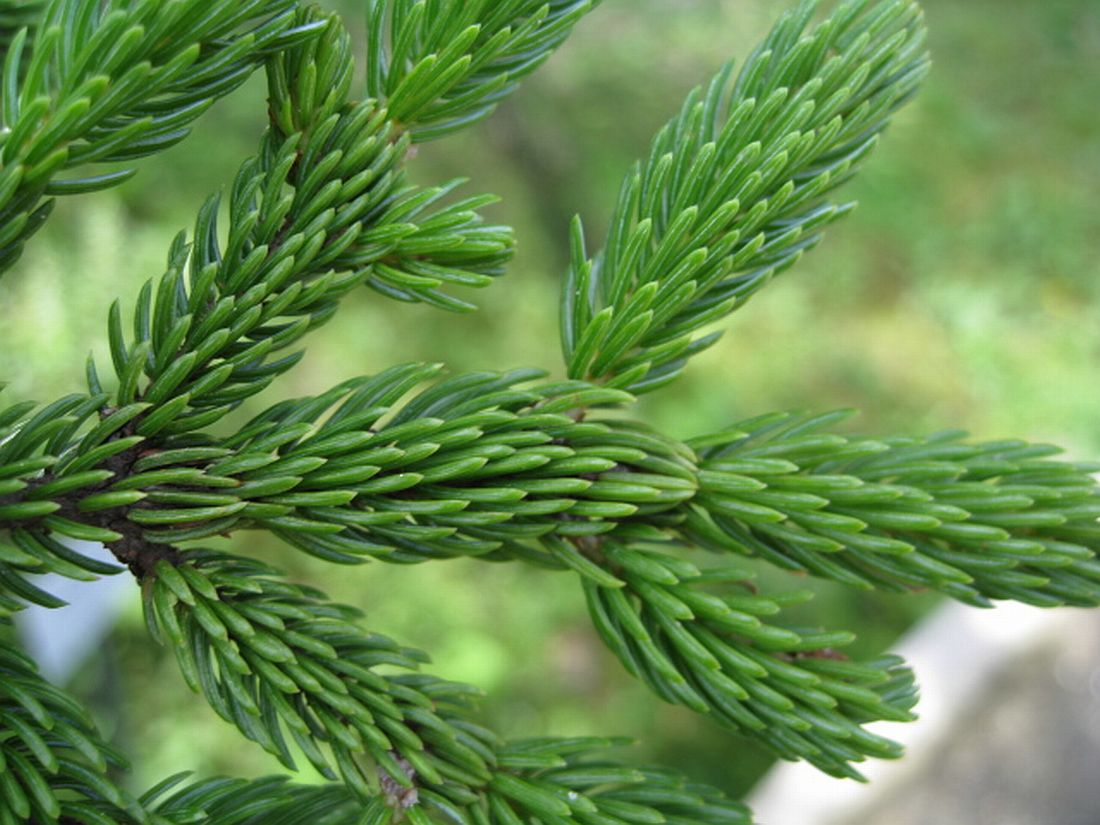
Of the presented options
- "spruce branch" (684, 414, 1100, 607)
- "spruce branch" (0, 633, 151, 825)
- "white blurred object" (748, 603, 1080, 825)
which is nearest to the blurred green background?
"white blurred object" (748, 603, 1080, 825)

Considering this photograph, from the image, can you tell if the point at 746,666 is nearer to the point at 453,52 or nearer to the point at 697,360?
the point at 453,52

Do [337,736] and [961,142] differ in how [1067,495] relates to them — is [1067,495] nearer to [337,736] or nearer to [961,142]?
[337,736]

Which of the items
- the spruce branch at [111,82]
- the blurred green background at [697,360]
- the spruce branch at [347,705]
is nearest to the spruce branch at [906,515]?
the spruce branch at [347,705]

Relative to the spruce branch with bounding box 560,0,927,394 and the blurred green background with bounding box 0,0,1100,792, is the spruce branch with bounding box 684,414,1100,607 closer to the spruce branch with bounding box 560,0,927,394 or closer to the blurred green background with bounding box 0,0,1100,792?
the spruce branch with bounding box 560,0,927,394

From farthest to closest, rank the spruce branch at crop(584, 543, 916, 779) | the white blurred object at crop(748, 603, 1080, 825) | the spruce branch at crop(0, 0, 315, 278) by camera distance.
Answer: the white blurred object at crop(748, 603, 1080, 825) → the spruce branch at crop(584, 543, 916, 779) → the spruce branch at crop(0, 0, 315, 278)

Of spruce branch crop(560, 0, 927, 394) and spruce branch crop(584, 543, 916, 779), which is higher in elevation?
spruce branch crop(560, 0, 927, 394)

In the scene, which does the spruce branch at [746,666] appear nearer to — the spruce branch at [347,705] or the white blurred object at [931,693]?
the spruce branch at [347,705]

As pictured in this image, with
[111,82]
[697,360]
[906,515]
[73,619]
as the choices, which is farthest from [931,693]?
[111,82]
